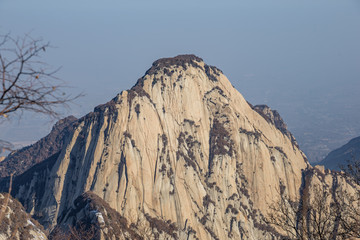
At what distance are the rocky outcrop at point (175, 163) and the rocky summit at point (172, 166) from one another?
0.13m

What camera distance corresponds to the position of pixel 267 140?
205ft

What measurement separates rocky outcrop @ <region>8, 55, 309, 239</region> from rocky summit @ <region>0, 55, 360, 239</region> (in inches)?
5.1

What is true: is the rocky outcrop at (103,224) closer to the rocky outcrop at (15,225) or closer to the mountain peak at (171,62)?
the rocky outcrop at (15,225)

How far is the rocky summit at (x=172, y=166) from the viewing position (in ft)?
162

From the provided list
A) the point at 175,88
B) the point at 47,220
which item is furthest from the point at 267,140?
the point at 47,220

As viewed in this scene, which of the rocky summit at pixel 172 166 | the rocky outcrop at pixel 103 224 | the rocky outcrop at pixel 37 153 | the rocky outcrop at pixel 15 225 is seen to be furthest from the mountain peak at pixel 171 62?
the rocky outcrop at pixel 15 225

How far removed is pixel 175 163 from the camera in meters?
53.5

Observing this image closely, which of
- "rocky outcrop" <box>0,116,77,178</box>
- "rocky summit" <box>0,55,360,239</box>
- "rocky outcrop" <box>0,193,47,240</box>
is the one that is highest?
"rocky outcrop" <box>0,116,77,178</box>

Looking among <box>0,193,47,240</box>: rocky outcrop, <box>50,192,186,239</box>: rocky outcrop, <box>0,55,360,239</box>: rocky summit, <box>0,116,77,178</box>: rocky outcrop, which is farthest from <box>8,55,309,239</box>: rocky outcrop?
<box>0,116,77,178</box>: rocky outcrop

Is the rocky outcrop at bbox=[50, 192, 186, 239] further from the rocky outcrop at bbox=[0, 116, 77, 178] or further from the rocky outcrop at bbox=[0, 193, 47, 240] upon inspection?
the rocky outcrop at bbox=[0, 116, 77, 178]

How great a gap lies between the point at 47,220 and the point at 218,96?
29.3m

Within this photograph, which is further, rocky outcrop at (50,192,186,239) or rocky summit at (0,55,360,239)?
rocky summit at (0,55,360,239)

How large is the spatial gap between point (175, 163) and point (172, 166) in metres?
0.63

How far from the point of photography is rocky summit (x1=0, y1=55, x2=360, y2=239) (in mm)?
49344
